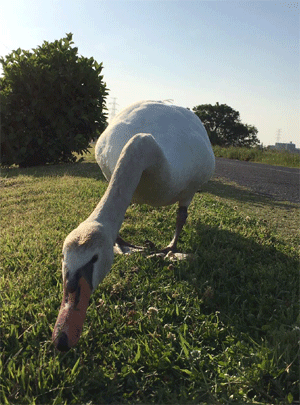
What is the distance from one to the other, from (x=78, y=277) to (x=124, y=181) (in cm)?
88

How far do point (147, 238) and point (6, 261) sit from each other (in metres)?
1.62

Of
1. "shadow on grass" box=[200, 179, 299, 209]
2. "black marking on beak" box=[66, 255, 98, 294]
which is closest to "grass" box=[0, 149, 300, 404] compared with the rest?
"black marking on beak" box=[66, 255, 98, 294]

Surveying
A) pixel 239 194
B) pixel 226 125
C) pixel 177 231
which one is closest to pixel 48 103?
pixel 239 194

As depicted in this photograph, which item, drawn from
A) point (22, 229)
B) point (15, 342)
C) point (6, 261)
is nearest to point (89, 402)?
point (15, 342)

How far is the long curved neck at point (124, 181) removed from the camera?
2152mm

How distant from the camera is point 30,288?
107 inches

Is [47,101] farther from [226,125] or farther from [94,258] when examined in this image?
[226,125]

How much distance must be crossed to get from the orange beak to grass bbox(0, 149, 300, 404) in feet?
0.96

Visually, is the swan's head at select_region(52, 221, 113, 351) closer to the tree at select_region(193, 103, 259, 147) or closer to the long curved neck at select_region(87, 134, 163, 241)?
the long curved neck at select_region(87, 134, 163, 241)

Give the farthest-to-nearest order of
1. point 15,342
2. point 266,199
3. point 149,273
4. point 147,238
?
1. point 266,199
2. point 147,238
3. point 149,273
4. point 15,342

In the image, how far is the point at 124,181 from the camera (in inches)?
95.3

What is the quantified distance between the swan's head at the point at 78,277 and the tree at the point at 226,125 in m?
46.7

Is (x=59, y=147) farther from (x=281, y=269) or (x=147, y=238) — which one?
(x=281, y=269)

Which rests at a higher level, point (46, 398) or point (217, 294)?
point (217, 294)
